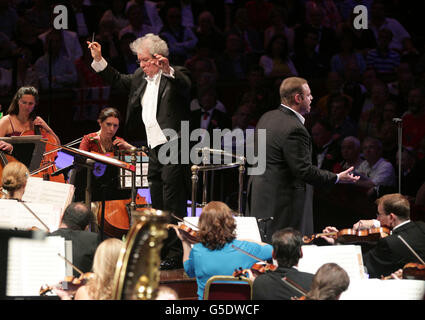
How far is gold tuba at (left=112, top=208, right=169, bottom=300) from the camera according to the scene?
1806 mm

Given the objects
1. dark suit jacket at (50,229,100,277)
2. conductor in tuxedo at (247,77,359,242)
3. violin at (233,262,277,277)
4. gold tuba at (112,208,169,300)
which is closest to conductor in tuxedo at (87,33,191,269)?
conductor in tuxedo at (247,77,359,242)

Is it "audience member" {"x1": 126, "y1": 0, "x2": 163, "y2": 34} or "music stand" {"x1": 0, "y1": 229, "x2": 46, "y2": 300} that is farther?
"audience member" {"x1": 126, "y1": 0, "x2": 163, "y2": 34}

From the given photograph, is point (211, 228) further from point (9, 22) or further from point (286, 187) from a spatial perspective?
point (9, 22)

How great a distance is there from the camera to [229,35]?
7.70 metres

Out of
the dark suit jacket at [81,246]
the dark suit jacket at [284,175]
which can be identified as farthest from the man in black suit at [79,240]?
the dark suit jacket at [284,175]

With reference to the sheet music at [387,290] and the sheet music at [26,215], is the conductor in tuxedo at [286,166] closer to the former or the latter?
the sheet music at [26,215]

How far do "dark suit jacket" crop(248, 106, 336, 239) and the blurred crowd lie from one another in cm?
195

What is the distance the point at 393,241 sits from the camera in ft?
13.2

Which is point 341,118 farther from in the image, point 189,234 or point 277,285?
point 277,285

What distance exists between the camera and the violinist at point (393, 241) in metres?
4.01

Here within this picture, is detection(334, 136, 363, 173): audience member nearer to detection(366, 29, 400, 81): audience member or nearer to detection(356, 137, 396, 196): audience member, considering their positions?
detection(356, 137, 396, 196): audience member

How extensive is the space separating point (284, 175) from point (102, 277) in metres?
2.17
